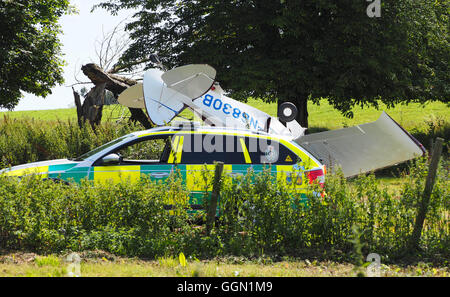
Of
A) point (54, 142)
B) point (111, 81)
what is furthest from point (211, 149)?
point (111, 81)

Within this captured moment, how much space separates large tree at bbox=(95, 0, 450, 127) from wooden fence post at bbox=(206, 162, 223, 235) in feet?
42.0

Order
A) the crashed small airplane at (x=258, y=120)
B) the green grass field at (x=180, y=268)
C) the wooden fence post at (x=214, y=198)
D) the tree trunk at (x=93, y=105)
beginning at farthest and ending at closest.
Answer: the tree trunk at (x=93, y=105), the crashed small airplane at (x=258, y=120), the wooden fence post at (x=214, y=198), the green grass field at (x=180, y=268)

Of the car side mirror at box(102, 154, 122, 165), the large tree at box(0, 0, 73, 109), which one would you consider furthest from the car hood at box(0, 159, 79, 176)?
the large tree at box(0, 0, 73, 109)

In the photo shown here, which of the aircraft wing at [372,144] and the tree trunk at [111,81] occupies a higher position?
the tree trunk at [111,81]

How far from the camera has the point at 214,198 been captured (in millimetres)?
6824

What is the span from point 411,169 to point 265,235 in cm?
239

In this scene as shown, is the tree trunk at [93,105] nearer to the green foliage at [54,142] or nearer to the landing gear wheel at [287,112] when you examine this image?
the green foliage at [54,142]

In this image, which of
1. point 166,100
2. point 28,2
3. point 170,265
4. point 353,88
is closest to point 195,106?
point 166,100

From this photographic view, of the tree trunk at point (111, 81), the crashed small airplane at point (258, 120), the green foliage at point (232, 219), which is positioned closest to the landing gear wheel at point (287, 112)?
the crashed small airplane at point (258, 120)

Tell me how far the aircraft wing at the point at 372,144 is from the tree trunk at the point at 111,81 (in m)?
7.10

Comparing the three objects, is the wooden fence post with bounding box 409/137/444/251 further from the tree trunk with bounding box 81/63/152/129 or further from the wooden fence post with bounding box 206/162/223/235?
the tree trunk with bounding box 81/63/152/129

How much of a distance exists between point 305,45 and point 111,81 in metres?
8.91

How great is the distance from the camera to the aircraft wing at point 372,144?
12594mm
